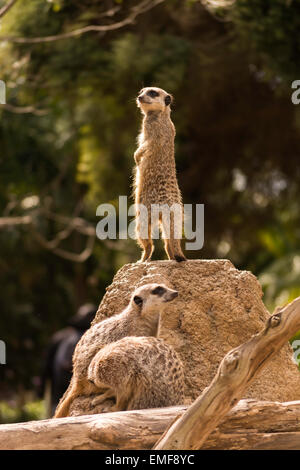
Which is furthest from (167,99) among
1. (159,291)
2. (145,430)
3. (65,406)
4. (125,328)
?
(145,430)

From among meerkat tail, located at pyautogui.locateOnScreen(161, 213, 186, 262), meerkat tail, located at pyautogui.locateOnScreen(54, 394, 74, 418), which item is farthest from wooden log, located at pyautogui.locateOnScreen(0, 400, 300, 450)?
meerkat tail, located at pyautogui.locateOnScreen(161, 213, 186, 262)

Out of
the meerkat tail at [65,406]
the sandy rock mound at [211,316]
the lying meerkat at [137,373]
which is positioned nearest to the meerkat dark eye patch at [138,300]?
the lying meerkat at [137,373]

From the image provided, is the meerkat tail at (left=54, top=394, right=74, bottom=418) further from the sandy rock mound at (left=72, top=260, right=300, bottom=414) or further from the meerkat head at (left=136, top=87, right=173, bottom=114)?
the meerkat head at (left=136, top=87, right=173, bottom=114)

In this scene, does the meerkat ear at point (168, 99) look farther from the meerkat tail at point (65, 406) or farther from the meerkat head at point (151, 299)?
the meerkat tail at point (65, 406)

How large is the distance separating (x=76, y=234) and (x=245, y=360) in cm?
1323

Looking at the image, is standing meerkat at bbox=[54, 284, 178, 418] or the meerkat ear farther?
the meerkat ear

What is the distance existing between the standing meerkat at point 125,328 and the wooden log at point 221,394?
0.66 metres

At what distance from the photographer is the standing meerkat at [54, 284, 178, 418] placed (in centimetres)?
389

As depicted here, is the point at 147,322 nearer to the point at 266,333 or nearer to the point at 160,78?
the point at 266,333

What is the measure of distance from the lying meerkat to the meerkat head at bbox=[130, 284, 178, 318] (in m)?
0.18

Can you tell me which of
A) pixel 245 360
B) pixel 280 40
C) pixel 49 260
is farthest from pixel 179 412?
pixel 49 260

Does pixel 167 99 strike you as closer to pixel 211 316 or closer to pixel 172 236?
pixel 172 236

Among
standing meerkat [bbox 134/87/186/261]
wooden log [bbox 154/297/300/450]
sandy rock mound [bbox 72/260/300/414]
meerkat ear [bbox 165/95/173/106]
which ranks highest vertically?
meerkat ear [bbox 165/95/173/106]
